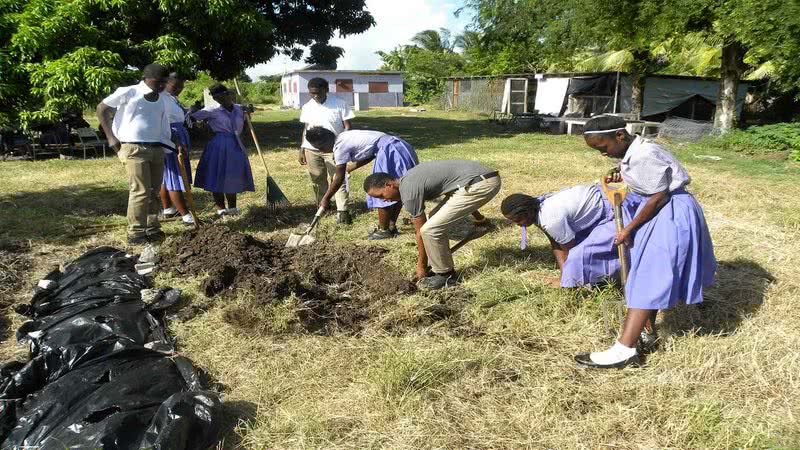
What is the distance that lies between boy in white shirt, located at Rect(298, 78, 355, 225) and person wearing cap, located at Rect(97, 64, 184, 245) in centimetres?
144

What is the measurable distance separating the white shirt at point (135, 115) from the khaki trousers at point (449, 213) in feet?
9.43

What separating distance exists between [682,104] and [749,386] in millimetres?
17438

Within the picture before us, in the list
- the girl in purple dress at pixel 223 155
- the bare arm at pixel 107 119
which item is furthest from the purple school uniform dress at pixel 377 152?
the bare arm at pixel 107 119

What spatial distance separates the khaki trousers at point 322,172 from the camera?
19.4 feet

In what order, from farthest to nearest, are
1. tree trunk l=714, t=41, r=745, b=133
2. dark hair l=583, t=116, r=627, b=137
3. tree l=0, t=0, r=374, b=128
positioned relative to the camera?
tree trunk l=714, t=41, r=745, b=133 → tree l=0, t=0, r=374, b=128 → dark hair l=583, t=116, r=627, b=137

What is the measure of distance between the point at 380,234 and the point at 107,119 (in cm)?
271

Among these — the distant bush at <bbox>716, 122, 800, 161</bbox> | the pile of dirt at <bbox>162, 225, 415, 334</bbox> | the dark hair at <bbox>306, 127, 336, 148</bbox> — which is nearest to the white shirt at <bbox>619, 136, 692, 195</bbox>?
the pile of dirt at <bbox>162, 225, 415, 334</bbox>

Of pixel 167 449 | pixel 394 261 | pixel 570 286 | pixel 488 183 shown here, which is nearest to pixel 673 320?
pixel 570 286

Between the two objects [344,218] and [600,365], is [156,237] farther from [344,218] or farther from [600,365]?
[600,365]

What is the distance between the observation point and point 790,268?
14.4 feet

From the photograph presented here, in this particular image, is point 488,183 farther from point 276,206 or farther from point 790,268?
point 276,206

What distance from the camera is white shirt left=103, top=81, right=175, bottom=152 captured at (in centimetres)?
498

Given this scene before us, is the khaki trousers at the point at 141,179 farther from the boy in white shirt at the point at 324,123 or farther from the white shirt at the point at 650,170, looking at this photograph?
the white shirt at the point at 650,170

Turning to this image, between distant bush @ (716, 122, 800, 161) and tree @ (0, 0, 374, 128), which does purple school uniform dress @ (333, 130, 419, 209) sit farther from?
distant bush @ (716, 122, 800, 161)
